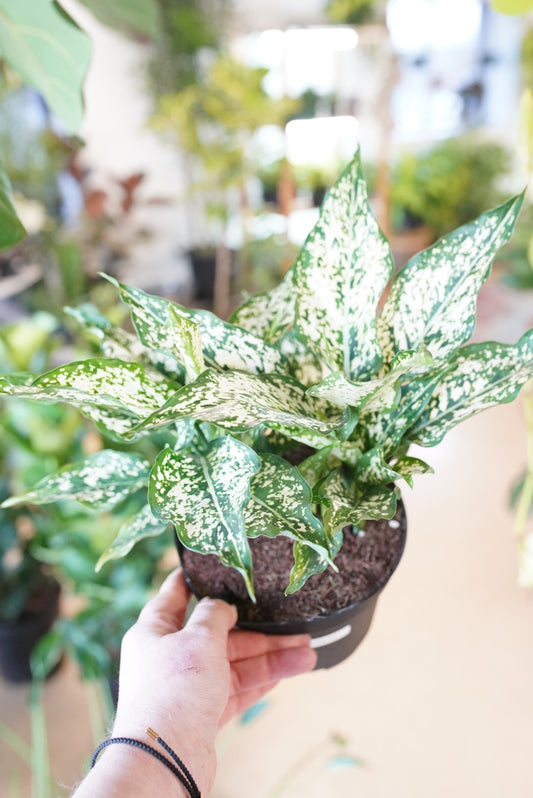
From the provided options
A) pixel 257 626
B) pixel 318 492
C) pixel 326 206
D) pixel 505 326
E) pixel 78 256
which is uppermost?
pixel 326 206

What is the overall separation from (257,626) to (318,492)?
0.74 ft

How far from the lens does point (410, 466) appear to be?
0.68 meters

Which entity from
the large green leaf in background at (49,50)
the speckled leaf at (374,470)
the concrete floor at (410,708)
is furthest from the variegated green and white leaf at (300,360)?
the concrete floor at (410,708)

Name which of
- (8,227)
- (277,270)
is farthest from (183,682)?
(277,270)

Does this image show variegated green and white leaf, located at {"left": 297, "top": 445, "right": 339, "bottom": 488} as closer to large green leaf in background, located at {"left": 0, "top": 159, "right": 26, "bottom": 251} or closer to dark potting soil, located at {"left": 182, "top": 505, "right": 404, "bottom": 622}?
dark potting soil, located at {"left": 182, "top": 505, "right": 404, "bottom": 622}

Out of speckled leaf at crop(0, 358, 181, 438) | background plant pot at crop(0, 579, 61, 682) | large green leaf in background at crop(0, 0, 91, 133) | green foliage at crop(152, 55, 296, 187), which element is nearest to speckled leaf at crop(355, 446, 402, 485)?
speckled leaf at crop(0, 358, 181, 438)

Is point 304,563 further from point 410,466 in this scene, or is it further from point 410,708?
point 410,708

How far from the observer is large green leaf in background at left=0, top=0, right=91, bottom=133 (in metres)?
0.59

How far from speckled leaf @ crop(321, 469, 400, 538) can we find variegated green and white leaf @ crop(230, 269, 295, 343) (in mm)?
187

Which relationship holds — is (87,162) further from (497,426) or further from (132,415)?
(132,415)

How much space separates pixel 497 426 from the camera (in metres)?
2.97

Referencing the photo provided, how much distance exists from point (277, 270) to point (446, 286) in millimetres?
4016

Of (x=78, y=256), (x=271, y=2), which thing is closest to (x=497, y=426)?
(x=78, y=256)

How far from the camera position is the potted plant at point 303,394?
55cm
